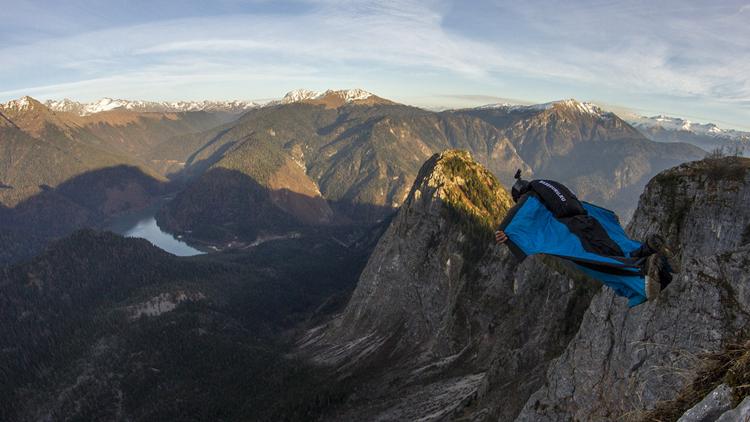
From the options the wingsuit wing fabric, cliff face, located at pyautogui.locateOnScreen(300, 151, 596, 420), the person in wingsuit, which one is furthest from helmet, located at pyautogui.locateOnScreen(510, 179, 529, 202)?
cliff face, located at pyautogui.locateOnScreen(300, 151, 596, 420)

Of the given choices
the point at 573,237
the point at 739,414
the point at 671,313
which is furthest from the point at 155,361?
the point at 739,414

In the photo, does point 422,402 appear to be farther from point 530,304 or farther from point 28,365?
point 28,365

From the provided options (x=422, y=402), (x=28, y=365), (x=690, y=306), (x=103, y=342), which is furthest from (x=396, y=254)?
(x=28, y=365)

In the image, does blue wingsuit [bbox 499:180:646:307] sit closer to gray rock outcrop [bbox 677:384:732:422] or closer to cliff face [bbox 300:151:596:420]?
gray rock outcrop [bbox 677:384:732:422]

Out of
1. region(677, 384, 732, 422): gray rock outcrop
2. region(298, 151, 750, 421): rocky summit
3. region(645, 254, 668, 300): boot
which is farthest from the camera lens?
region(298, 151, 750, 421): rocky summit

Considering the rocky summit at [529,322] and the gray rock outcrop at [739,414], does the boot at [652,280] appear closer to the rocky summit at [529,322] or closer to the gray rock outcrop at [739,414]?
the rocky summit at [529,322]

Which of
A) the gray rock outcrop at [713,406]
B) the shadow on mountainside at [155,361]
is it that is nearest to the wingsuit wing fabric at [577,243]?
the gray rock outcrop at [713,406]

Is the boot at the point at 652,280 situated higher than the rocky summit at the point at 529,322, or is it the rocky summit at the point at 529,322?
the boot at the point at 652,280
